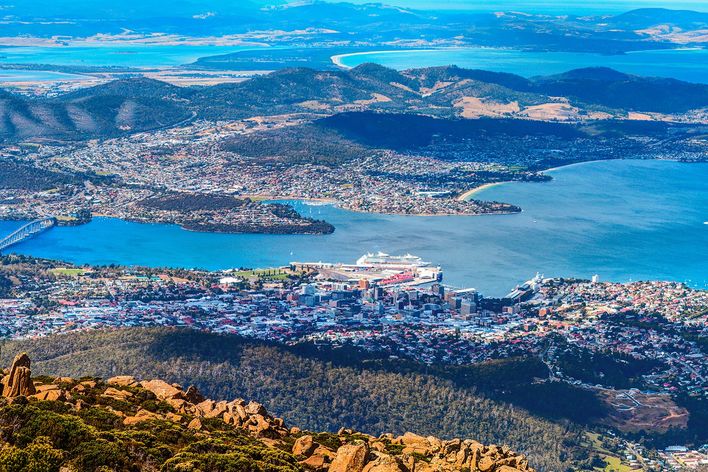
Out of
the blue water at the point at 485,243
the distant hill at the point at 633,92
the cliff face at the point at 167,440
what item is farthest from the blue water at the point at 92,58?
the cliff face at the point at 167,440

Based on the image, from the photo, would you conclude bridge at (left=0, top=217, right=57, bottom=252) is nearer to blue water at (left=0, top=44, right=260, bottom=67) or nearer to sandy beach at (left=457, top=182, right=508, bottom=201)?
sandy beach at (left=457, top=182, right=508, bottom=201)

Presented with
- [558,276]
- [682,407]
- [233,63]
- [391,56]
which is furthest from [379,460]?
[391,56]

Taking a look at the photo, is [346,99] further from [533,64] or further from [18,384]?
[18,384]

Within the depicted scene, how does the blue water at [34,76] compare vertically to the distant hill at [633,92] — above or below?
above

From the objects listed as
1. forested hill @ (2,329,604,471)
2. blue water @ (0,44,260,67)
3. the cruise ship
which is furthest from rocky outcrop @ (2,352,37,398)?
blue water @ (0,44,260,67)

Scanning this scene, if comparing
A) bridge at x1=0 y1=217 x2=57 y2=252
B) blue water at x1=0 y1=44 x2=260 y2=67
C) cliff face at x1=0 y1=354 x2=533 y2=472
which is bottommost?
bridge at x1=0 y1=217 x2=57 y2=252

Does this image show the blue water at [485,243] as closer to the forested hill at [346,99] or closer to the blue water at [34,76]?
the forested hill at [346,99]

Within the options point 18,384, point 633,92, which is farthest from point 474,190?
point 18,384
